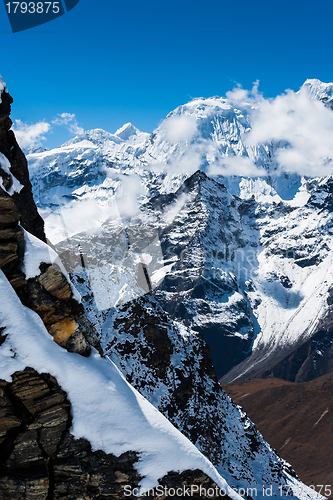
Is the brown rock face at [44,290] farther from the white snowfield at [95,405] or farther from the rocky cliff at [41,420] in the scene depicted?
the white snowfield at [95,405]

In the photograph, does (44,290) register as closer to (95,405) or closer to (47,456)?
(95,405)

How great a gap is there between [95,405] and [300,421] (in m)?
164

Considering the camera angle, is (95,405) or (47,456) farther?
(95,405)

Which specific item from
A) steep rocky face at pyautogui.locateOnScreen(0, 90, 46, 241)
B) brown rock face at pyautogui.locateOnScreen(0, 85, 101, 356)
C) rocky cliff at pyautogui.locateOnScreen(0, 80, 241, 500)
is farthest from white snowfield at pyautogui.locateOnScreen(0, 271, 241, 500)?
steep rocky face at pyautogui.locateOnScreen(0, 90, 46, 241)

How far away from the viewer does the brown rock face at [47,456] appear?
14.8 m

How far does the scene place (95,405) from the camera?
643 inches

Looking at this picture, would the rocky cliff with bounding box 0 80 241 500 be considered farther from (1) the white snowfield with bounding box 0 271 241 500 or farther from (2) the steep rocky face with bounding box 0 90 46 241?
(2) the steep rocky face with bounding box 0 90 46 241

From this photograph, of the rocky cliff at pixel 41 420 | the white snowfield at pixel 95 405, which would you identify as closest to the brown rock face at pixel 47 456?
the rocky cliff at pixel 41 420

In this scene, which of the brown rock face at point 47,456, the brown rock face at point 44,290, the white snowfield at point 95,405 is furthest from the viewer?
the brown rock face at point 44,290

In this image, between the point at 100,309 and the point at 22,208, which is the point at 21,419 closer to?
the point at 22,208

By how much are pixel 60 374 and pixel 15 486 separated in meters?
4.46

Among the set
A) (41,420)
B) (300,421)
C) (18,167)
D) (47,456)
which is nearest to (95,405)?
(41,420)

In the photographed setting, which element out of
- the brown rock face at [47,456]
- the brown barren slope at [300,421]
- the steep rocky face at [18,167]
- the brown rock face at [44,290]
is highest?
the steep rocky face at [18,167]

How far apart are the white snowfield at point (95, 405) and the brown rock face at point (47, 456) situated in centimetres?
36
